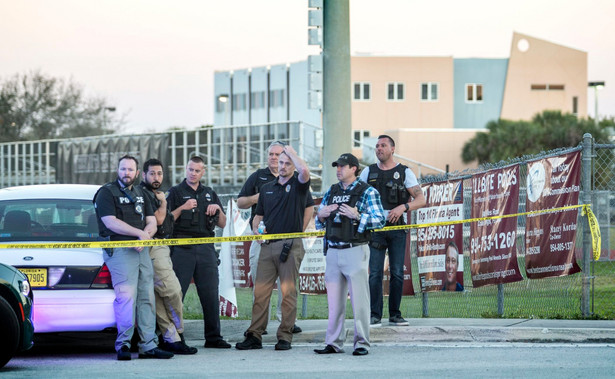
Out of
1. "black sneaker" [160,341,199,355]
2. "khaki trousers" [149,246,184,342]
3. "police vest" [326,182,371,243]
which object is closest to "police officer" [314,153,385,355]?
"police vest" [326,182,371,243]

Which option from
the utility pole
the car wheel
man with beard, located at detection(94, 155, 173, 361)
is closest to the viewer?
the car wheel

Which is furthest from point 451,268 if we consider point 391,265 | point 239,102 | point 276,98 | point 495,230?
point 239,102

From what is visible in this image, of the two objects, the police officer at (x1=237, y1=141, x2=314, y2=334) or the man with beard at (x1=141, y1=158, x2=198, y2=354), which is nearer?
the man with beard at (x1=141, y1=158, x2=198, y2=354)

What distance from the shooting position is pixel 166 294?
9.35m

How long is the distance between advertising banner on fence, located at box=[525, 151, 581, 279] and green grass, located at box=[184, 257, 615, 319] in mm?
361

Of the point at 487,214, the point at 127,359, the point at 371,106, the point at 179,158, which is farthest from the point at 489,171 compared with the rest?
the point at 371,106

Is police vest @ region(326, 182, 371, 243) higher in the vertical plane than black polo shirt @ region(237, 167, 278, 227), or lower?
lower

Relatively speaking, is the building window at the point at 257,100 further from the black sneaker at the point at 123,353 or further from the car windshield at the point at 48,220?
the black sneaker at the point at 123,353

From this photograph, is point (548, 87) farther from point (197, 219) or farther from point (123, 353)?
point (123, 353)

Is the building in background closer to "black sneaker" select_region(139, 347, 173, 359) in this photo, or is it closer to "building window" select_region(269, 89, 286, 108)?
"building window" select_region(269, 89, 286, 108)

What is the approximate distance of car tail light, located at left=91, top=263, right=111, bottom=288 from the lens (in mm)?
8773

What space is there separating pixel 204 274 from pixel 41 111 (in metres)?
60.4

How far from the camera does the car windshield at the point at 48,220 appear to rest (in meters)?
9.32

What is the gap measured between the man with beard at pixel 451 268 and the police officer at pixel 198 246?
3.05 m
